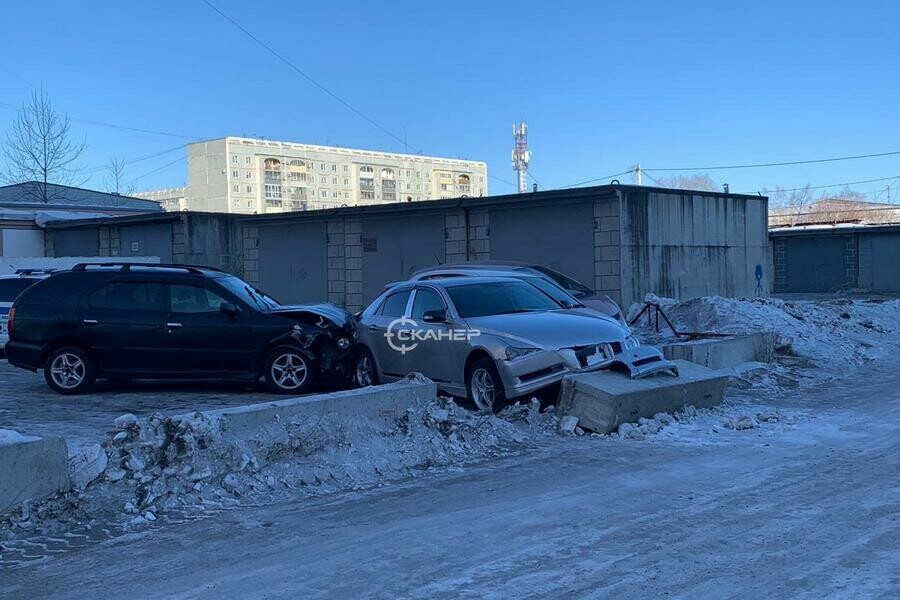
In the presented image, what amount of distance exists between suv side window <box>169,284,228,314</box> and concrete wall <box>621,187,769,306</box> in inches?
398

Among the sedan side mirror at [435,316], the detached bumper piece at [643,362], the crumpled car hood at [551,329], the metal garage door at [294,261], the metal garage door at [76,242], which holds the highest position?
the metal garage door at [76,242]

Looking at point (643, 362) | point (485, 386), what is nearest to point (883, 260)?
point (643, 362)

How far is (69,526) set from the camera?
20.9ft

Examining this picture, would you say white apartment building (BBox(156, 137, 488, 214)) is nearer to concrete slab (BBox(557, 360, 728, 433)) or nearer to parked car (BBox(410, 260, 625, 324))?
parked car (BBox(410, 260, 625, 324))

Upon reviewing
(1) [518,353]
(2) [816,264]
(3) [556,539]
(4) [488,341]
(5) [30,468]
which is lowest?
(3) [556,539]

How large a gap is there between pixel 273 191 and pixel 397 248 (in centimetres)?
7435

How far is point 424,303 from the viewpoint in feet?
37.7

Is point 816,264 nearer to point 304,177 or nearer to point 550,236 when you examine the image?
point 550,236

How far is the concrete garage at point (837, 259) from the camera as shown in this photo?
42.8 metres

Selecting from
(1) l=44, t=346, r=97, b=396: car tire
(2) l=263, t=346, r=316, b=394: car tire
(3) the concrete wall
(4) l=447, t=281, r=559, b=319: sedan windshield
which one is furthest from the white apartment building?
(4) l=447, t=281, r=559, b=319: sedan windshield

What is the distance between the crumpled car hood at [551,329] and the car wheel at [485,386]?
1.28 ft

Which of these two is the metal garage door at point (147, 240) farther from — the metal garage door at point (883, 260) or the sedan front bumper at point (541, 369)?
the metal garage door at point (883, 260)

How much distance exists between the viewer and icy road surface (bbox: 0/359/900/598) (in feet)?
16.3

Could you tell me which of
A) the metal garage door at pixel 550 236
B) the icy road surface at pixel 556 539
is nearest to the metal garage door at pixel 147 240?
the metal garage door at pixel 550 236
